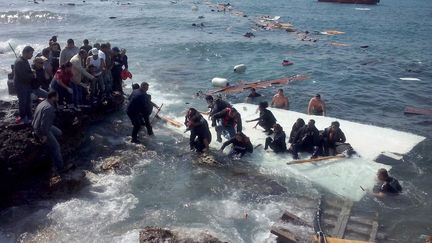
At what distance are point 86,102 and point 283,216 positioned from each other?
928 centimetres

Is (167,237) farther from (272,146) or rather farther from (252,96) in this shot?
(252,96)

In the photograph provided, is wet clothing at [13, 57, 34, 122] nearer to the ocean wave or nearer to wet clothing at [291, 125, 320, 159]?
wet clothing at [291, 125, 320, 159]

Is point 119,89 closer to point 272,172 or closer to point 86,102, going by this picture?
point 86,102

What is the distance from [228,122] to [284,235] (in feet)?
21.3

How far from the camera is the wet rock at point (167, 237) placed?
9.34 meters

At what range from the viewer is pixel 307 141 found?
1480 centimetres

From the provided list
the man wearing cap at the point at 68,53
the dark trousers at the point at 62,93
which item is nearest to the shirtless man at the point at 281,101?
the man wearing cap at the point at 68,53

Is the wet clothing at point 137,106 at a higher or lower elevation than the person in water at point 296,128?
higher

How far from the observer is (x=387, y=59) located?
112ft

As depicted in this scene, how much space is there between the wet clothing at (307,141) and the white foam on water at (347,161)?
44 centimetres

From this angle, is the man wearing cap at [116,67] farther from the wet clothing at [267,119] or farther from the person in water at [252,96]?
the person in water at [252,96]

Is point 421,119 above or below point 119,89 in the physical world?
below

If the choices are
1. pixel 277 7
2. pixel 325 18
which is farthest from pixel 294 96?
pixel 277 7

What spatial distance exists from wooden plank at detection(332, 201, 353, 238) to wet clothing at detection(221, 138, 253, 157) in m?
4.08
